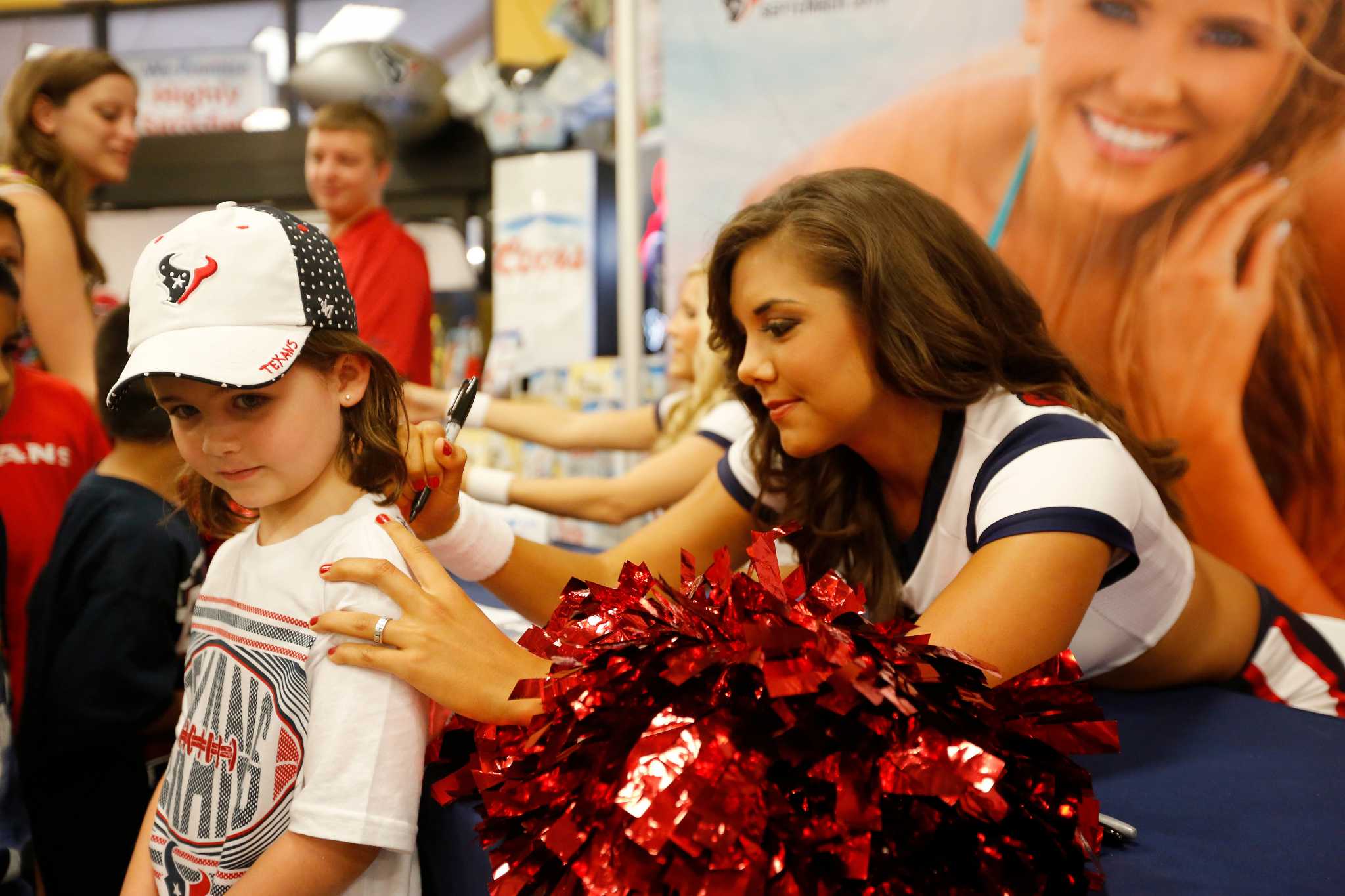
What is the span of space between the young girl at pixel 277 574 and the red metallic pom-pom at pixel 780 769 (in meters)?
0.18

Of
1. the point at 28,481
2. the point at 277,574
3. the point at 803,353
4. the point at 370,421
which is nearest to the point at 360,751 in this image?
the point at 277,574

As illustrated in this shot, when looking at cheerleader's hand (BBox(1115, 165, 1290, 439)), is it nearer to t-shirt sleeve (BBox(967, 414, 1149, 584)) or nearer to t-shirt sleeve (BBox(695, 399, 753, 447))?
t-shirt sleeve (BBox(695, 399, 753, 447))

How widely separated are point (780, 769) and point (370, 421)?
0.55 meters

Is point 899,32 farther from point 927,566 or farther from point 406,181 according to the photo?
point 406,181

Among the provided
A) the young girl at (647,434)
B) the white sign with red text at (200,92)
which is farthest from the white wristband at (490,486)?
the white sign with red text at (200,92)

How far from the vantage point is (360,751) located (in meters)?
0.87

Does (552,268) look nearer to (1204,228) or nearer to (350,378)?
(1204,228)

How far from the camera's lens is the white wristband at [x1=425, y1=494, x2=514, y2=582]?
1264 mm

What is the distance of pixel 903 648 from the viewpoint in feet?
2.31

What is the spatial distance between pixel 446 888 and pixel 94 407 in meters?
1.34

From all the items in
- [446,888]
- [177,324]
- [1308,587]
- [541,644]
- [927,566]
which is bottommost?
[1308,587]

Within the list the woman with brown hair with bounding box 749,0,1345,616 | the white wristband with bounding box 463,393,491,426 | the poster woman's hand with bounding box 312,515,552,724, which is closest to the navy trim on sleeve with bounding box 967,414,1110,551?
the poster woman's hand with bounding box 312,515,552,724

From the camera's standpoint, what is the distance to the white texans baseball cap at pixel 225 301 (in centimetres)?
90

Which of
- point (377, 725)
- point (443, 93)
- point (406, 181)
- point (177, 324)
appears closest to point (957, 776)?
point (377, 725)
